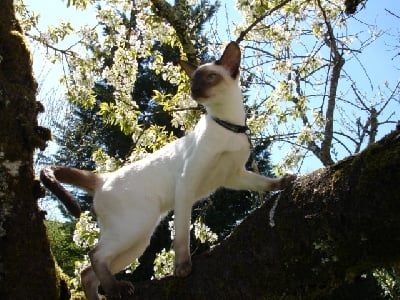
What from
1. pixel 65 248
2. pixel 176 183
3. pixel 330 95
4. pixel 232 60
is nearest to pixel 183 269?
pixel 176 183

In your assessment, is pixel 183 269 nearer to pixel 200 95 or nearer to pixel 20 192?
pixel 20 192

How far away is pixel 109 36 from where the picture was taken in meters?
7.39

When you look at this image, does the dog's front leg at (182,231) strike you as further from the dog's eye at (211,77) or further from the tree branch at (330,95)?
the tree branch at (330,95)

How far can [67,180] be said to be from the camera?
3660mm

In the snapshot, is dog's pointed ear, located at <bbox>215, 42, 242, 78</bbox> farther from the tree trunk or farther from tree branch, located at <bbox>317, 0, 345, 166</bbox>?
tree branch, located at <bbox>317, 0, 345, 166</bbox>

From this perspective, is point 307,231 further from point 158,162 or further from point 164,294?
point 158,162

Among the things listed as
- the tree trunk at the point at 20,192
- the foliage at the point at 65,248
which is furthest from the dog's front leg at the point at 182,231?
the foliage at the point at 65,248

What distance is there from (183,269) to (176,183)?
2.25 feet

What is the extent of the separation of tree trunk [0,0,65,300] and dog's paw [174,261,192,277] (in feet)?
2.57

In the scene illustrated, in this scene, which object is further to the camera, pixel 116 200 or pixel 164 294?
pixel 116 200

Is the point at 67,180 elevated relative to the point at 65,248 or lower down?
lower down

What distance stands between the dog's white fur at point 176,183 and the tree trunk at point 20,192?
0.34 metres

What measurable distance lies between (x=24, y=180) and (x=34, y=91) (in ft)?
2.17

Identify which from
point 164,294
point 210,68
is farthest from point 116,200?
point 210,68
